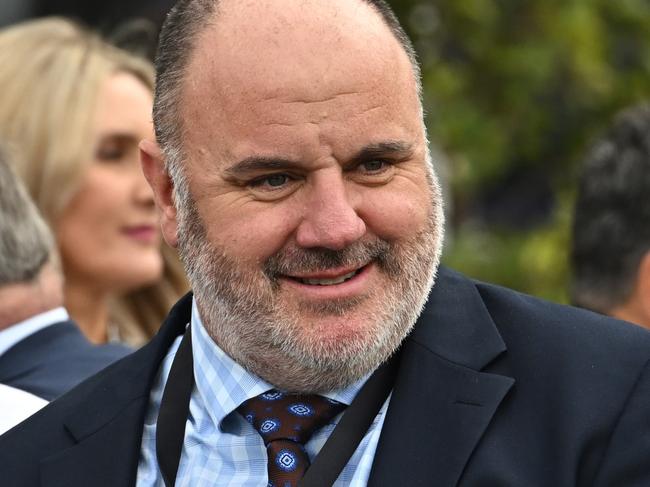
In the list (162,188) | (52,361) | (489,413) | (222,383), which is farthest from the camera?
(52,361)

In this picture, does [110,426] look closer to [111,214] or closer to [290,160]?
[290,160]

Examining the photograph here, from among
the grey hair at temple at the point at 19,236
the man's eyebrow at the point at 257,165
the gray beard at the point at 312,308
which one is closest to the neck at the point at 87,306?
the grey hair at temple at the point at 19,236

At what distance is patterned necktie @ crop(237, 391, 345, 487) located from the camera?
3098 mm

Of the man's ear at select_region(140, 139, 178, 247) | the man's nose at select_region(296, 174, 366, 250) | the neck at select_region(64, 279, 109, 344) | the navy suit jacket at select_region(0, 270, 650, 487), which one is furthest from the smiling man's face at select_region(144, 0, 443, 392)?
the neck at select_region(64, 279, 109, 344)

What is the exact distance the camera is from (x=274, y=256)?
3088 mm

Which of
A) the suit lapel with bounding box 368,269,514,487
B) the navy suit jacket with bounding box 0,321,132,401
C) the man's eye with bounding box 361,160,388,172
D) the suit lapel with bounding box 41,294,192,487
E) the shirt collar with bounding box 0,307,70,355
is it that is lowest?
the navy suit jacket with bounding box 0,321,132,401

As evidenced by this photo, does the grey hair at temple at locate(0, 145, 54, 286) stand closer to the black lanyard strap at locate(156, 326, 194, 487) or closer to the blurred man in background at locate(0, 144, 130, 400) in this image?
the blurred man in background at locate(0, 144, 130, 400)

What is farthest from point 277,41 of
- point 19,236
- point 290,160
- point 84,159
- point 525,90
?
point 525,90

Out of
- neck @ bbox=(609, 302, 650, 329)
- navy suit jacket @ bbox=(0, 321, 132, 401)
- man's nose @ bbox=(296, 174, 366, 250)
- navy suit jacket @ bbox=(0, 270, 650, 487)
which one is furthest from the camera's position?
neck @ bbox=(609, 302, 650, 329)

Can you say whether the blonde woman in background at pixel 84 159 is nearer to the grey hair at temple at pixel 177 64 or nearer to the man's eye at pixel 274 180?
the grey hair at temple at pixel 177 64

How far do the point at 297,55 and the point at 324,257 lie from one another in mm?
422

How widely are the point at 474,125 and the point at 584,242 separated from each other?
249 cm

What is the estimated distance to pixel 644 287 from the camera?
462 cm

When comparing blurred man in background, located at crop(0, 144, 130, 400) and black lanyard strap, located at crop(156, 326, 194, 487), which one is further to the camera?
blurred man in background, located at crop(0, 144, 130, 400)
